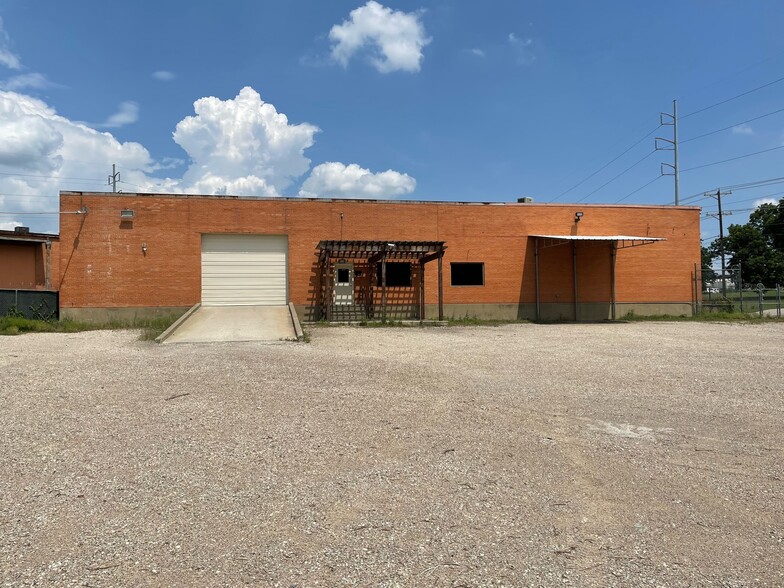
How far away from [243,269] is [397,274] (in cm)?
645

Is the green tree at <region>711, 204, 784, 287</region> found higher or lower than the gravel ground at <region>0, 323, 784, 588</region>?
higher

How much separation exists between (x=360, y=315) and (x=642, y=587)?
64.5 feet

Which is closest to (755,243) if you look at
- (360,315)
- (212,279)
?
(360,315)

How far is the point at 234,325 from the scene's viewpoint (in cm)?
1750

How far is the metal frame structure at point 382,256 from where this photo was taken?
20.6m

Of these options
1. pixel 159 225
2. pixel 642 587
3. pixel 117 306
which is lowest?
pixel 642 587

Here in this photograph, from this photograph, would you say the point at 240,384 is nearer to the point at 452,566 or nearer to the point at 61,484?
the point at 61,484

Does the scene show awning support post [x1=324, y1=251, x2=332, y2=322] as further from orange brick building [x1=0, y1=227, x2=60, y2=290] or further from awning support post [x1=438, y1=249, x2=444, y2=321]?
orange brick building [x1=0, y1=227, x2=60, y2=290]

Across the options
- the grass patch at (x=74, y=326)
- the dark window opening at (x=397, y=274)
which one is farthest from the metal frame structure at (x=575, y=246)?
the grass patch at (x=74, y=326)

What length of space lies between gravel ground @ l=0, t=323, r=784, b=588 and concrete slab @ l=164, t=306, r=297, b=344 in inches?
231

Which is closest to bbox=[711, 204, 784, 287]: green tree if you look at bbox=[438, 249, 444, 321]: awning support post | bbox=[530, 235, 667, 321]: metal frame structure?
bbox=[530, 235, 667, 321]: metal frame structure

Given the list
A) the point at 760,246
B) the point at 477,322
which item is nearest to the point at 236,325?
the point at 477,322

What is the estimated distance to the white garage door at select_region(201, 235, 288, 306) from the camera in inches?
861

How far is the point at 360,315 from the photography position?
883 inches
